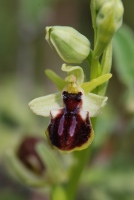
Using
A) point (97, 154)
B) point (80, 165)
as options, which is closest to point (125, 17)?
point (97, 154)

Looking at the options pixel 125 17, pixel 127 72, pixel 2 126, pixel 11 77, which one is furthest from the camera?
pixel 125 17

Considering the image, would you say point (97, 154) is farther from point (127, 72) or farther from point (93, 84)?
point (93, 84)

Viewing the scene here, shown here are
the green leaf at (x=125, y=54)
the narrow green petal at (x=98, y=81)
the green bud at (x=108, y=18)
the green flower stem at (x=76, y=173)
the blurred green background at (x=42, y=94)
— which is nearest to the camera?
the green bud at (x=108, y=18)

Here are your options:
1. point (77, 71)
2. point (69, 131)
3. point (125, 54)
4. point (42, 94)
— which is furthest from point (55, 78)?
point (42, 94)

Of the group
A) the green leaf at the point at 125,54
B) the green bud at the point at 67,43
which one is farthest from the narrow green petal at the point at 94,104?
the green leaf at the point at 125,54

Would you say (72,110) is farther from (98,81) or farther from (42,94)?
(42,94)

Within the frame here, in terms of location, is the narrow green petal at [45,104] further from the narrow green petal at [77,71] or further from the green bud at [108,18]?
the green bud at [108,18]

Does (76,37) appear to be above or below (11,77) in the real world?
below
